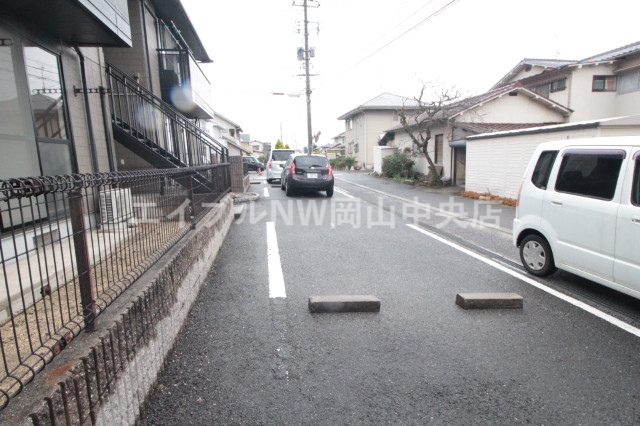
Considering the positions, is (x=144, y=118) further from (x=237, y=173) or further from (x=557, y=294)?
(x=557, y=294)

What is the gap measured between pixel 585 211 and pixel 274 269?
4.01 m

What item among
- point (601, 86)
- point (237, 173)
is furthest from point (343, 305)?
point (601, 86)

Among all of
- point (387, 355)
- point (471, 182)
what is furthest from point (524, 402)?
point (471, 182)

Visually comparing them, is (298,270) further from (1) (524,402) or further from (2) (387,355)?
(1) (524,402)

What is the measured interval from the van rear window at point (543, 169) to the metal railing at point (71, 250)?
180 inches

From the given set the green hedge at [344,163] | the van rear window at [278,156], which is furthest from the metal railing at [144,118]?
the green hedge at [344,163]

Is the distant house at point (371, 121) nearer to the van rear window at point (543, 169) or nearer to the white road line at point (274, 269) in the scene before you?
the white road line at point (274, 269)

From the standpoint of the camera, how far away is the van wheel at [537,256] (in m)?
4.71

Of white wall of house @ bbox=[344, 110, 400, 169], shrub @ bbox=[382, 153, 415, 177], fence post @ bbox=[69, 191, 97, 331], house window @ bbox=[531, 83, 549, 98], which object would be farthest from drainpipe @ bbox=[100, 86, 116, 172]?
white wall of house @ bbox=[344, 110, 400, 169]

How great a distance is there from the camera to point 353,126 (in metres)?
36.9

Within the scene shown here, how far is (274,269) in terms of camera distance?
532 centimetres

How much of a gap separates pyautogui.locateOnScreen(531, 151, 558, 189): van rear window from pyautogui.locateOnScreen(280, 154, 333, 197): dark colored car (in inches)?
343

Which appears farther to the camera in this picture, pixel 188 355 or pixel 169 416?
pixel 188 355

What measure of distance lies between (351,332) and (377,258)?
255 cm
